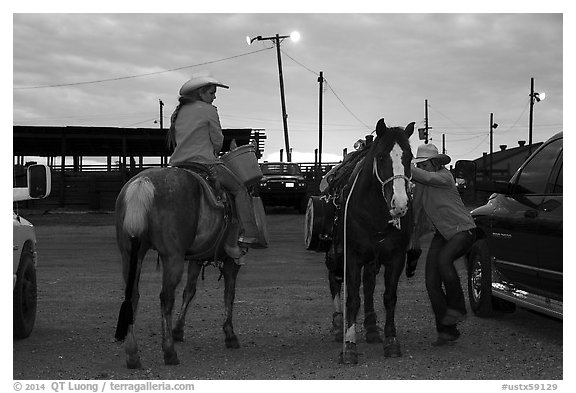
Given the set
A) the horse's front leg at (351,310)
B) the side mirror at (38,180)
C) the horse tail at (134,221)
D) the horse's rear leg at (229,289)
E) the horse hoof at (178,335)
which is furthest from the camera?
the horse hoof at (178,335)

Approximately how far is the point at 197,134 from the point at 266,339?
2.29 metres

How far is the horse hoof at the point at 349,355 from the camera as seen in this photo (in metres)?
6.96

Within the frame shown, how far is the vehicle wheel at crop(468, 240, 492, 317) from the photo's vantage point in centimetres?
929

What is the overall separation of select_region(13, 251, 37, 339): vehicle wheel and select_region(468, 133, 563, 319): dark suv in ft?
17.2

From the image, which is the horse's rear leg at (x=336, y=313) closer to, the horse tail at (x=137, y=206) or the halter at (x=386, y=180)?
Answer: the halter at (x=386, y=180)

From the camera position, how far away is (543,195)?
7.83 m

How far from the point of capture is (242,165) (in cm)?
809

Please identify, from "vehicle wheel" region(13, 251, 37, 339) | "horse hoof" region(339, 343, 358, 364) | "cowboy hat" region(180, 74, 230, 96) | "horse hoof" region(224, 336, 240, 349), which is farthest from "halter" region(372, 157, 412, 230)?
"vehicle wheel" region(13, 251, 37, 339)

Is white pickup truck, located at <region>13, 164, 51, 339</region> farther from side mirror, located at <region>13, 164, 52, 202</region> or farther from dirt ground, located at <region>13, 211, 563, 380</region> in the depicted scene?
side mirror, located at <region>13, 164, 52, 202</region>

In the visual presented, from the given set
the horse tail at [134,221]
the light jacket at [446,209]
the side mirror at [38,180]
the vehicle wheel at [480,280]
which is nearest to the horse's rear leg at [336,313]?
the light jacket at [446,209]

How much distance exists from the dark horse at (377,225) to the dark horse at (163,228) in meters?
1.35

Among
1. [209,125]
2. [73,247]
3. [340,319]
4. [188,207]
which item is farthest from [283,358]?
[73,247]
